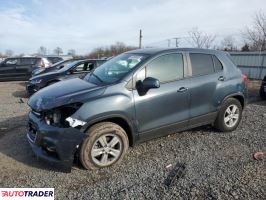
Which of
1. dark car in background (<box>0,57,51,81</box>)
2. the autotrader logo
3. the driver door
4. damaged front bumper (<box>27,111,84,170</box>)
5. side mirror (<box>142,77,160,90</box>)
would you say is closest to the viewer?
Answer: the autotrader logo

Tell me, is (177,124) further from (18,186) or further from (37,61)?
(37,61)

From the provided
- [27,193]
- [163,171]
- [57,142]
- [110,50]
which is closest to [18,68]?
[57,142]

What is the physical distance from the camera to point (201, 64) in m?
5.18

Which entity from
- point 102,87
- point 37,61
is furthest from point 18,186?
point 37,61

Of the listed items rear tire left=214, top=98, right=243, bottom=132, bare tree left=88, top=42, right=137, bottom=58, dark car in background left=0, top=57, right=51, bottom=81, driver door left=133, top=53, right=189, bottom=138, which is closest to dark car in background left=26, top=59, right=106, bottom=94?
driver door left=133, top=53, right=189, bottom=138

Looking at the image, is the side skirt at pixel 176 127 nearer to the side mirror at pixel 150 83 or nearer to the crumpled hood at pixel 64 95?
the side mirror at pixel 150 83

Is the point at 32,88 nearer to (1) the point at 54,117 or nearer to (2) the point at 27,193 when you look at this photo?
(1) the point at 54,117

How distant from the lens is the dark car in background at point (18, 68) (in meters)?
16.6

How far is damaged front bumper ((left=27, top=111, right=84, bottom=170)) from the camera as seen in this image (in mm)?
3822

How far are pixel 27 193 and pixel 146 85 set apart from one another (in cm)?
217

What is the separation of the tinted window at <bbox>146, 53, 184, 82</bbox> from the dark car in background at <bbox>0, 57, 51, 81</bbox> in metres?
13.5

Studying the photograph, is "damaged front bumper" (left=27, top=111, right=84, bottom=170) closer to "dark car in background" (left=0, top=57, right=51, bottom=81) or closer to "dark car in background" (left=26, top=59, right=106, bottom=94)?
"dark car in background" (left=26, top=59, right=106, bottom=94)

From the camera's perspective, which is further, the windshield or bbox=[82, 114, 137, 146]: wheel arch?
the windshield

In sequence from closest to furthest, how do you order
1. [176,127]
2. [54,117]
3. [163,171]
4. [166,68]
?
1. [54,117]
2. [163,171]
3. [166,68]
4. [176,127]
